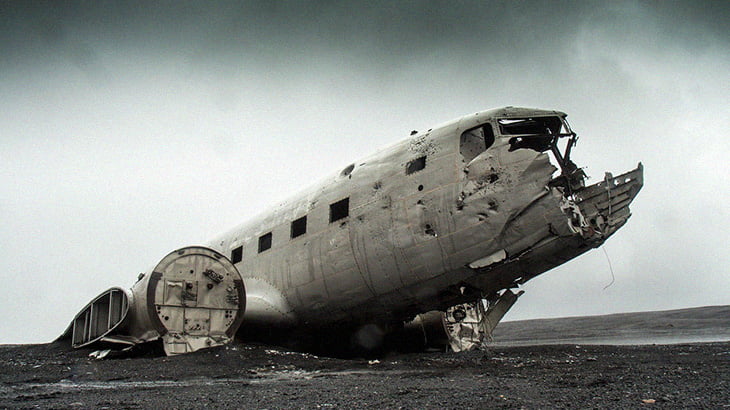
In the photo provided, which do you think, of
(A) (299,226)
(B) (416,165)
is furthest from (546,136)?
(A) (299,226)

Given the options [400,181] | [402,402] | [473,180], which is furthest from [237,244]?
[402,402]

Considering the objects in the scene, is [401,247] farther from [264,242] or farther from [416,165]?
[264,242]

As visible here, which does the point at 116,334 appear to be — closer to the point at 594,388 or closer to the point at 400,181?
the point at 400,181

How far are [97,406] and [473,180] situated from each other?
20.5 ft

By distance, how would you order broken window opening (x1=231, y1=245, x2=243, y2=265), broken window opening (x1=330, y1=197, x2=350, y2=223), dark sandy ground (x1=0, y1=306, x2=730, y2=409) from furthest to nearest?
broken window opening (x1=231, y1=245, x2=243, y2=265), broken window opening (x1=330, y1=197, x2=350, y2=223), dark sandy ground (x1=0, y1=306, x2=730, y2=409)

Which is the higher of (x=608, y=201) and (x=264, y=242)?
(x=264, y=242)

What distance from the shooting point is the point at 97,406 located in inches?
191

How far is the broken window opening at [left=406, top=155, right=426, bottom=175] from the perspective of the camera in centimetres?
964

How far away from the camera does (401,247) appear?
9266mm

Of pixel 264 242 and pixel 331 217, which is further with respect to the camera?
pixel 264 242

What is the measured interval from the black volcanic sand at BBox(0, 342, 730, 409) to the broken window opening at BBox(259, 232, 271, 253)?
3062 mm

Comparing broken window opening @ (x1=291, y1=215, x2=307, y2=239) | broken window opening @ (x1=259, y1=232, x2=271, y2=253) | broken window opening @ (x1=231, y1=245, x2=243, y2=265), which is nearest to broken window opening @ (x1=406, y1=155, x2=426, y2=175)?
broken window opening @ (x1=291, y1=215, x2=307, y2=239)

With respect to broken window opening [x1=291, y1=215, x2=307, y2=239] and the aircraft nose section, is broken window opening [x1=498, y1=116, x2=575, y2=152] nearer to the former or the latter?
the aircraft nose section

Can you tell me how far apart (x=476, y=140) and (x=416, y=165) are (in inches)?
46.2
